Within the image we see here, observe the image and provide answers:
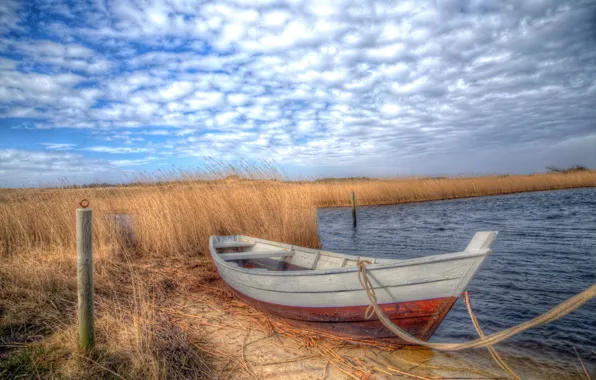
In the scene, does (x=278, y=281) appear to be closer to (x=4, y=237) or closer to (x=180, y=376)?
(x=180, y=376)

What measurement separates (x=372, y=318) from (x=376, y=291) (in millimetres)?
392

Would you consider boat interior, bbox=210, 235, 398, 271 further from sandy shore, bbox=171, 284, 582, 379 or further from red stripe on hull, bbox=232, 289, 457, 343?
sandy shore, bbox=171, 284, 582, 379

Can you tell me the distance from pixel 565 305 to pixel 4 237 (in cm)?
1000

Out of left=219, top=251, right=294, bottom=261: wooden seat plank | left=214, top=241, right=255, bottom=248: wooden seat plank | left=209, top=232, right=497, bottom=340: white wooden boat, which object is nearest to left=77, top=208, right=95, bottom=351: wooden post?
left=209, top=232, right=497, bottom=340: white wooden boat

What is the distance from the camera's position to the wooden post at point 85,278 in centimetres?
301

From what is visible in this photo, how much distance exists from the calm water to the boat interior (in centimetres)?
166

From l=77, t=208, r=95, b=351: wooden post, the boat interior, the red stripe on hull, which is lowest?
the red stripe on hull

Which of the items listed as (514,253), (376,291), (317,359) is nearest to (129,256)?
(317,359)

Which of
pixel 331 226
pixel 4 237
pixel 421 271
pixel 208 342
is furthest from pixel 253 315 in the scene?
pixel 331 226

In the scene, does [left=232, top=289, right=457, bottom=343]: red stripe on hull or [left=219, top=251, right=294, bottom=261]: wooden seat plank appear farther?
[left=219, top=251, right=294, bottom=261]: wooden seat plank

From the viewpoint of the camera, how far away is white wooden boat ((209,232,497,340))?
129 inches

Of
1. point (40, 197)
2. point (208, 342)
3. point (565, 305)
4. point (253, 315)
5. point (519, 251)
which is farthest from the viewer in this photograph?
point (40, 197)

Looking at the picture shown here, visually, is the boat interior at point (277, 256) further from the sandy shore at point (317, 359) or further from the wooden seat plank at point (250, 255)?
the sandy shore at point (317, 359)

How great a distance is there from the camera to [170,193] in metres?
9.05
